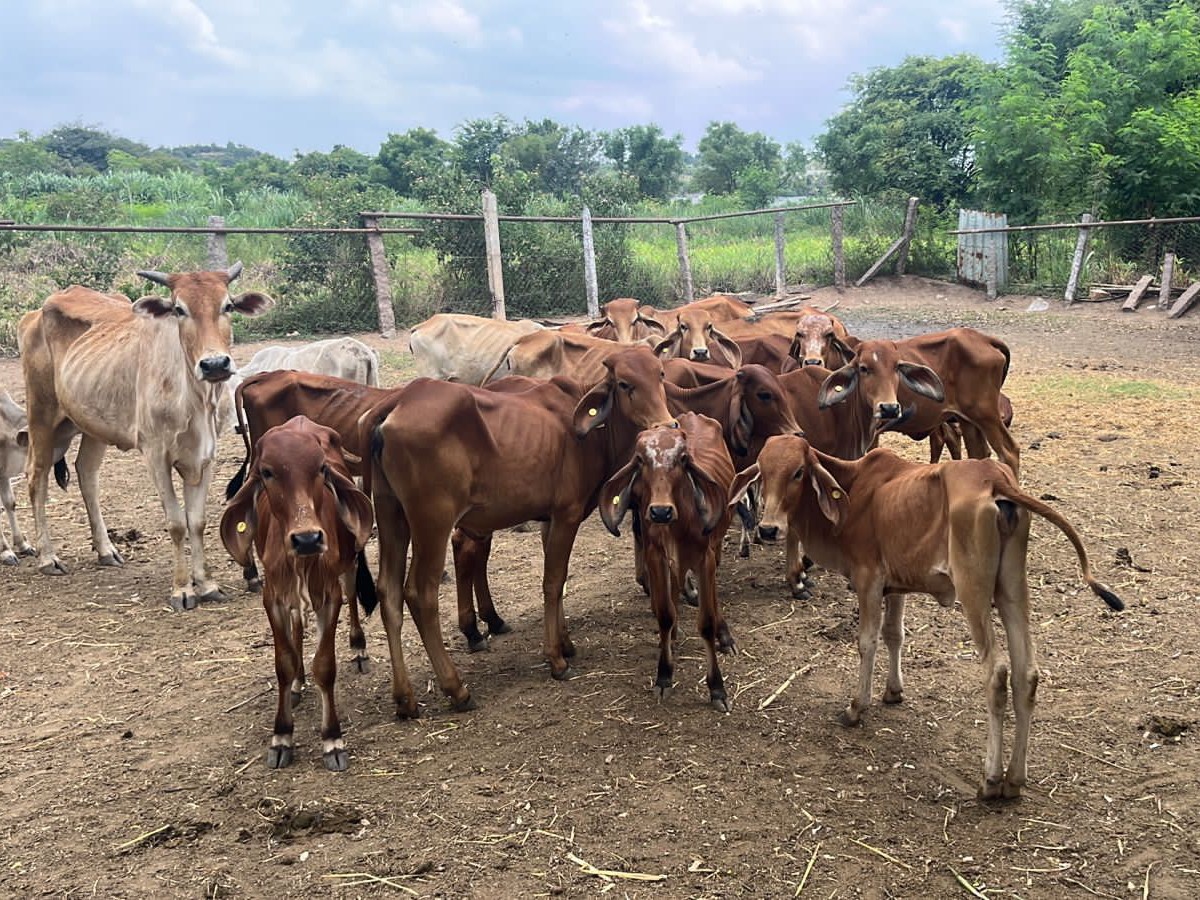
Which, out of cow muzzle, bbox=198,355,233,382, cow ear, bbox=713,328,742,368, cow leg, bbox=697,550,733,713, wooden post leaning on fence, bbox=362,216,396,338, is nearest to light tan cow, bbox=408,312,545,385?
cow ear, bbox=713,328,742,368

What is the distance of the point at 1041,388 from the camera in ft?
41.5

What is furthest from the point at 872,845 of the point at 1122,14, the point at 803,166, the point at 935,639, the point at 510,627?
the point at 803,166

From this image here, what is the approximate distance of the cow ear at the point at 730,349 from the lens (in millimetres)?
8617

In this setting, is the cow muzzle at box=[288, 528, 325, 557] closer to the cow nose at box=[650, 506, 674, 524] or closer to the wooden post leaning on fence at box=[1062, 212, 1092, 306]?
the cow nose at box=[650, 506, 674, 524]

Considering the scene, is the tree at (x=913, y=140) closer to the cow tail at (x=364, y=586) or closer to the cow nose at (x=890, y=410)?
the cow nose at (x=890, y=410)

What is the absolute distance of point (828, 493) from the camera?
16.6 feet

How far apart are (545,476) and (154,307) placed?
327 centimetres

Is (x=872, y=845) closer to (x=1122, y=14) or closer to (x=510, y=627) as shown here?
(x=510, y=627)

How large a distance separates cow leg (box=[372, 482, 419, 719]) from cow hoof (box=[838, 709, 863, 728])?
2.06 meters

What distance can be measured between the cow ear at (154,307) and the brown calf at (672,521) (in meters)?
3.57

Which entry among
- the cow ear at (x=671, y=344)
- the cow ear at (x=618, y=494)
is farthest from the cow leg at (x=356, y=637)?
the cow ear at (x=671, y=344)

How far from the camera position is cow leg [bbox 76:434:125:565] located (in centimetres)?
774

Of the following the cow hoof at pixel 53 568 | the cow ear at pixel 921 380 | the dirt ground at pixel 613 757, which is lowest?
the dirt ground at pixel 613 757

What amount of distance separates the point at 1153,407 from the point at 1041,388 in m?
1.66
